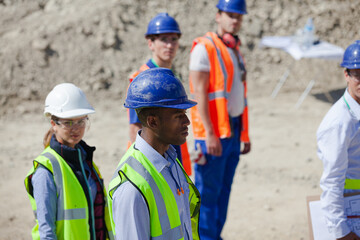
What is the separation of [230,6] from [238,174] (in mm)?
3826

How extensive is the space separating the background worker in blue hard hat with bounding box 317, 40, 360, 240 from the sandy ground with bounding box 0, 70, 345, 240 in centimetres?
247

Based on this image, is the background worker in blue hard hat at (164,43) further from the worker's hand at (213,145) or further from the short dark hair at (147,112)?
the short dark hair at (147,112)

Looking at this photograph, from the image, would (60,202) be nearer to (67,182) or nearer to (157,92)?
(67,182)

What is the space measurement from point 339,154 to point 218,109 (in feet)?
5.51

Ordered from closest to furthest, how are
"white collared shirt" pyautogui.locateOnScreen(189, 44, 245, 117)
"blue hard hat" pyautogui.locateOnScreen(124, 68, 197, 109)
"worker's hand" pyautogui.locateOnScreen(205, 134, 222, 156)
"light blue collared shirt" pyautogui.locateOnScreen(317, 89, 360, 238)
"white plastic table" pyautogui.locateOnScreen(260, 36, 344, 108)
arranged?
1. "blue hard hat" pyautogui.locateOnScreen(124, 68, 197, 109)
2. "light blue collared shirt" pyautogui.locateOnScreen(317, 89, 360, 238)
3. "worker's hand" pyautogui.locateOnScreen(205, 134, 222, 156)
4. "white collared shirt" pyautogui.locateOnScreen(189, 44, 245, 117)
5. "white plastic table" pyautogui.locateOnScreen(260, 36, 344, 108)

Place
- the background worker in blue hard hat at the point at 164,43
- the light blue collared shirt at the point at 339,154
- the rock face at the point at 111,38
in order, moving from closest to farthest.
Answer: the light blue collared shirt at the point at 339,154 < the background worker in blue hard hat at the point at 164,43 < the rock face at the point at 111,38

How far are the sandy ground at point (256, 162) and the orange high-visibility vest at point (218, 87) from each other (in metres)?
1.71

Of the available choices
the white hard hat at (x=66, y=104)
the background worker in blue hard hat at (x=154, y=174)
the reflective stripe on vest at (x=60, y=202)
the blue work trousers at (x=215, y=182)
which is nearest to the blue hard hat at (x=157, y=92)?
the background worker in blue hard hat at (x=154, y=174)

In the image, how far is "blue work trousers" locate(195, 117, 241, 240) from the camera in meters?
4.61

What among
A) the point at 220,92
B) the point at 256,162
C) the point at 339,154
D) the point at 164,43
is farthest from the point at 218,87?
the point at 256,162

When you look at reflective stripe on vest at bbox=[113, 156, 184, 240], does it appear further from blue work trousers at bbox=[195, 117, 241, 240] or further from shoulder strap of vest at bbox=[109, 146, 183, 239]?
blue work trousers at bbox=[195, 117, 241, 240]

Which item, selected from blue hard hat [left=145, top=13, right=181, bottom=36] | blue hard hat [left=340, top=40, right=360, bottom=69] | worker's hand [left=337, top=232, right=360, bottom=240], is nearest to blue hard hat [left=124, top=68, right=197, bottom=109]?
blue hard hat [left=340, top=40, right=360, bottom=69]

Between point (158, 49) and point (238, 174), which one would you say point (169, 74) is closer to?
point (158, 49)

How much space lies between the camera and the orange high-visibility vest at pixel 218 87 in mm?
4504
